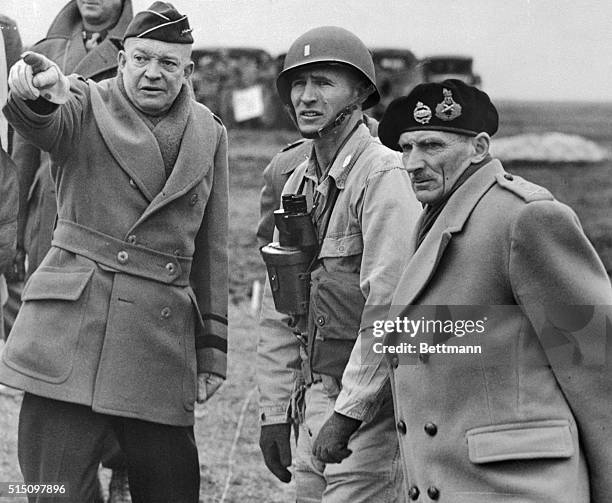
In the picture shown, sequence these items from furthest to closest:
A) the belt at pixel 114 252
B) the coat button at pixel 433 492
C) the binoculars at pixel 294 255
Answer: the belt at pixel 114 252
the binoculars at pixel 294 255
the coat button at pixel 433 492

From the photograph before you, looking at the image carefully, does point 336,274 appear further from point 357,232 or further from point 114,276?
point 114,276

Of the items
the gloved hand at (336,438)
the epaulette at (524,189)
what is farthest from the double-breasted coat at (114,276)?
the epaulette at (524,189)

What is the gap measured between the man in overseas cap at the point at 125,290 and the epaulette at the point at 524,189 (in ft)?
3.72

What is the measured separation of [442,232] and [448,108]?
30 centimetres

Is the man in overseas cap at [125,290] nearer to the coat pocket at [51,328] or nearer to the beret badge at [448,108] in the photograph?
the coat pocket at [51,328]

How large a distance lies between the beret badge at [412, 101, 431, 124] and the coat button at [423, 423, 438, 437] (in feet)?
2.28

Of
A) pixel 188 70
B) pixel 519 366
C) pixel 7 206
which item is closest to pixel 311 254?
pixel 188 70

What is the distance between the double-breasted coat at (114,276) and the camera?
330 cm

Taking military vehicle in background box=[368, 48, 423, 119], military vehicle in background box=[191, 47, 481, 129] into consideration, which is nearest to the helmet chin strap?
military vehicle in background box=[191, 47, 481, 129]

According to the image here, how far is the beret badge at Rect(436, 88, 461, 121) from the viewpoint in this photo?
2.70 m

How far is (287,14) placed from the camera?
3.97 meters

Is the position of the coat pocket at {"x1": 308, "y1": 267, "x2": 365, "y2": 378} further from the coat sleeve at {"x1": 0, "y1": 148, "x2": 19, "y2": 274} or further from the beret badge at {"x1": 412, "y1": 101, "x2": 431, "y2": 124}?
the coat sleeve at {"x1": 0, "y1": 148, "x2": 19, "y2": 274}

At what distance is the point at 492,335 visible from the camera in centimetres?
251

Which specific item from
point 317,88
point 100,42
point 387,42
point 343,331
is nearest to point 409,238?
point 343,331
